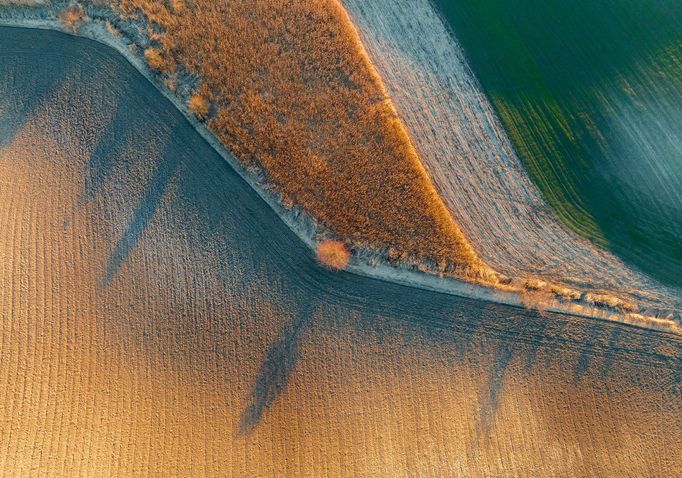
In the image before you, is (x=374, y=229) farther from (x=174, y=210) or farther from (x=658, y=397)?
(x=658, y=397)

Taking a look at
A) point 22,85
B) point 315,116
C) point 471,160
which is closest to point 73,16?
point 22,85

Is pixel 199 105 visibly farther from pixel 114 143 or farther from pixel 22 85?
pixel 22 85

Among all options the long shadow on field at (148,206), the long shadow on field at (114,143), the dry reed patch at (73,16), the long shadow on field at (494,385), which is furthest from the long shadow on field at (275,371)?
the dry reed patch at (73,16)

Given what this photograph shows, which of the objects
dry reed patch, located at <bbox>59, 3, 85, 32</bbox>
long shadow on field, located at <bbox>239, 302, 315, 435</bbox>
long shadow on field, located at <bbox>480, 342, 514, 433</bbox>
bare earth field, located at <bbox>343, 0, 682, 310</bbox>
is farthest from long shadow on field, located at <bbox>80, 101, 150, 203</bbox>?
long shadow on field, located at <bbox>480, 342, 514, 433</bbox>

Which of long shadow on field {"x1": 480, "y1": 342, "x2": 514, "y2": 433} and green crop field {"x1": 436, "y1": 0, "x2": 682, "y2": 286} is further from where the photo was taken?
green crop field {"x1": 436, "y1": 0, "x2": 682, "y2": 286}

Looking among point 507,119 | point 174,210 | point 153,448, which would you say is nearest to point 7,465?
point 153,448

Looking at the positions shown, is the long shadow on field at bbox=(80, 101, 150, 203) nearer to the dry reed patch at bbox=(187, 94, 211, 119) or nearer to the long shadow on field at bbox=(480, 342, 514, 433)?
the dry reed patch at bbox=(187, 94, 211, 119)

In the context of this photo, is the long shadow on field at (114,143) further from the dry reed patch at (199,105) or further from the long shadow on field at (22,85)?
the long shadow on field at (22,85)
